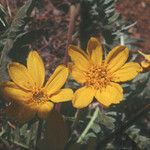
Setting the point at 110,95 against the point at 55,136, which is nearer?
the point at 110,95

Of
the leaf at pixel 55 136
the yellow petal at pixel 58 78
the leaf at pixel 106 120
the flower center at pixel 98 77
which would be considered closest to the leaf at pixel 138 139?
the leaf at pixel 106 120

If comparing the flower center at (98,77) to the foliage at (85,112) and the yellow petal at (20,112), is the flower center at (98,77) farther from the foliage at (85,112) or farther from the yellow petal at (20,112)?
the yellow petal at (20,112)

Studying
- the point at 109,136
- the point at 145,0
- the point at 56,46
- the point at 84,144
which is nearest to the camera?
the point at 84,144

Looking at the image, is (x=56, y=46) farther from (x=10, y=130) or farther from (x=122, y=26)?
(x=10, y=130)

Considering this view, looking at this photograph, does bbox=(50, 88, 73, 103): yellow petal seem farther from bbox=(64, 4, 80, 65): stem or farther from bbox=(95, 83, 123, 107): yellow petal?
bbox=(64, 4, 80, 65): stem

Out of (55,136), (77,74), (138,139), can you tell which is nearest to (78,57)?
(77,74)

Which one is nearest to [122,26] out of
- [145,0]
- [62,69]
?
[62,69]

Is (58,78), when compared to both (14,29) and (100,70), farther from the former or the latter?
(14,29)
